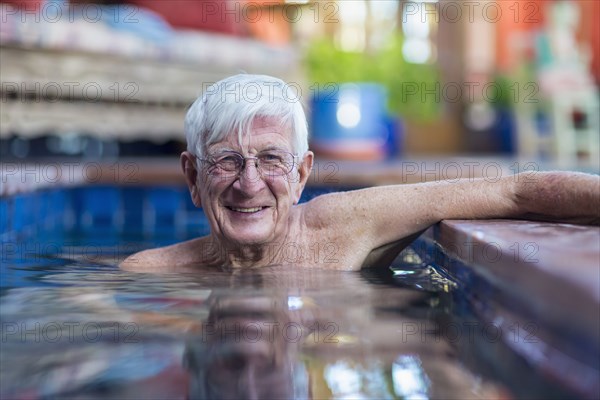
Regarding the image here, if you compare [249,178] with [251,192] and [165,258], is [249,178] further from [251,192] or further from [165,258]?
[165,258]

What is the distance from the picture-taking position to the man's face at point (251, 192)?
2014 mm

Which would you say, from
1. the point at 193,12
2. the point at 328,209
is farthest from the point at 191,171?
the point at 193,12

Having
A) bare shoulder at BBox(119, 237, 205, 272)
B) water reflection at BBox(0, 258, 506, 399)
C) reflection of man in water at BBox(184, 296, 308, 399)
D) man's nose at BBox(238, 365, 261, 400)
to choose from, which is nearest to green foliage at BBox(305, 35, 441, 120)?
bare shoulder at BBox(119, 237, 205, 272)

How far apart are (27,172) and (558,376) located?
2.98 meters

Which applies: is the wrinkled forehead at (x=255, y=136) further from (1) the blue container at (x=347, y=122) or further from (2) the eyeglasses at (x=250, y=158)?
(1) the blue container at (x=347, y=122)

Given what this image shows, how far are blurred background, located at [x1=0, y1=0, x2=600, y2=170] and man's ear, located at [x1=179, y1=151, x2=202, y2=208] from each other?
251 centimetres

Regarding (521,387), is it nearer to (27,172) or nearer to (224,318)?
(224,318)

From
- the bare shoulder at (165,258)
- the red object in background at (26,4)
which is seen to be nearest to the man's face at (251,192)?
the bare shoulder at (165,258)

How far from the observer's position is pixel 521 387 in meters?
1.19

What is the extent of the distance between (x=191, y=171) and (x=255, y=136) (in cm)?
27

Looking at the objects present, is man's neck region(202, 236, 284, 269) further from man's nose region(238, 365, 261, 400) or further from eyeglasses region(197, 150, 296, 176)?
man's nose region(238, 365, 261, 400)

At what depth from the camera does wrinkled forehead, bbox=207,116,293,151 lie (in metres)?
2.00

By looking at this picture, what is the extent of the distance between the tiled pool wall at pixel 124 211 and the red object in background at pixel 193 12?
2227 mm

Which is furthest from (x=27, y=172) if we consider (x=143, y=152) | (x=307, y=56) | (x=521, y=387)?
(x=307, y=56)
